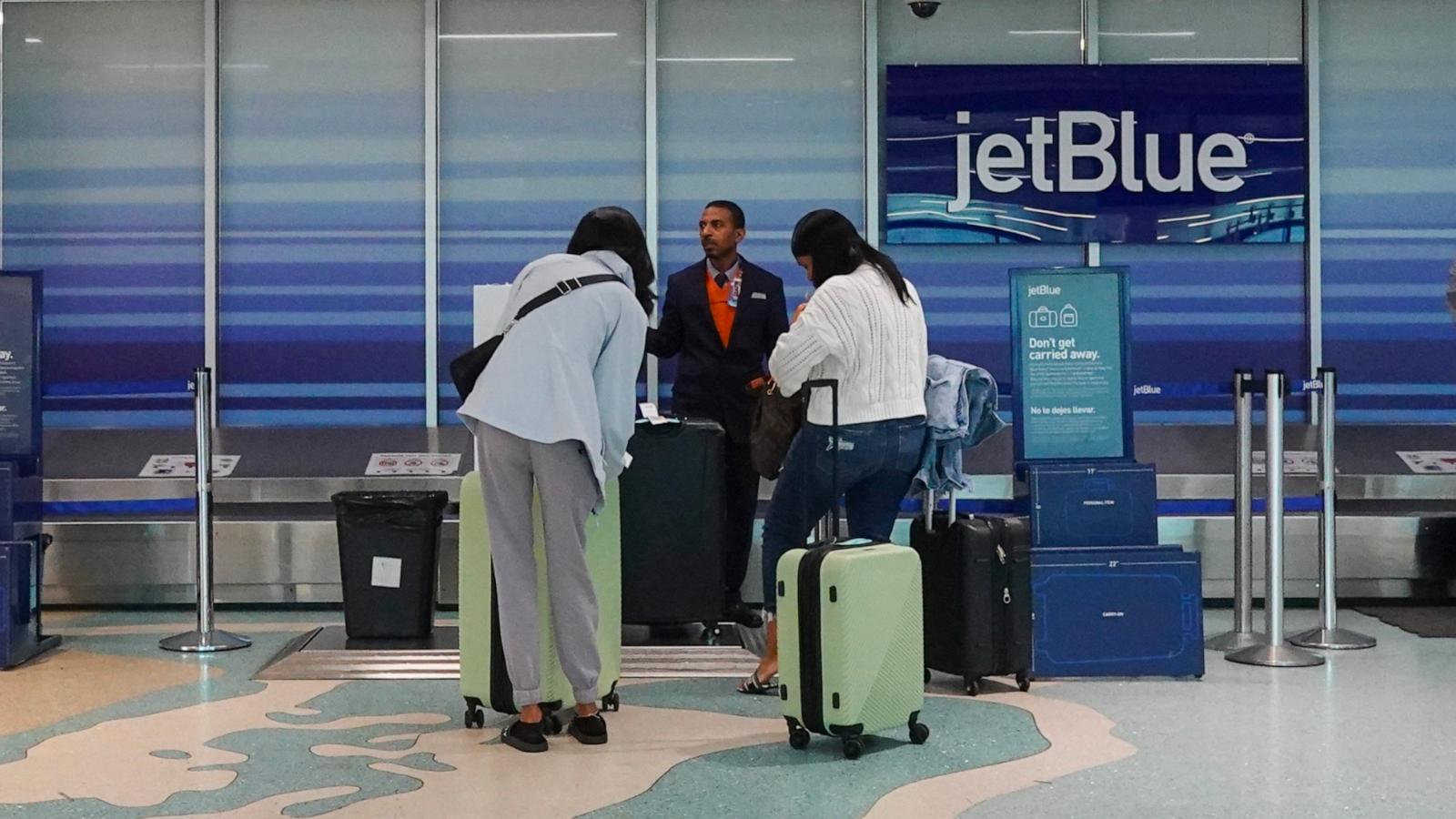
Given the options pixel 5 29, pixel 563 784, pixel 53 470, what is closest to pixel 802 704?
pixel 563 784

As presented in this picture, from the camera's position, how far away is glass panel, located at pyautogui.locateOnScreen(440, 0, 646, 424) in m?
7.98

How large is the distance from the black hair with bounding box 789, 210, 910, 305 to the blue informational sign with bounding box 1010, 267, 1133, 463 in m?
1.14

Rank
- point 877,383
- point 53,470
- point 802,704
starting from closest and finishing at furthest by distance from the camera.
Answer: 1. point 802,704
2. point 877,383
3. point 53,470

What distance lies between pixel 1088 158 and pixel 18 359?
186 inches

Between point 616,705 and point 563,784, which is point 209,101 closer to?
point 616,705

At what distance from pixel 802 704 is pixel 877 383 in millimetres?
924

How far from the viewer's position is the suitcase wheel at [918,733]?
457cm

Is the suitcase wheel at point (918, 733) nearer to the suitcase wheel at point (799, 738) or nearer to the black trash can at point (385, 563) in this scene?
the suitcase wheel at point (799, 738)

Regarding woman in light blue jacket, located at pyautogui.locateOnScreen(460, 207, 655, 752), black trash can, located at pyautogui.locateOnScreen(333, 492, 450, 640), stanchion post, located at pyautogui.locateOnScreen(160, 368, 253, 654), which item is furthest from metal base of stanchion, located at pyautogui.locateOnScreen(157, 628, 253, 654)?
woman in light blue jacket, located at pyautogui.locateOnScreen(460, 207, 655, 752)

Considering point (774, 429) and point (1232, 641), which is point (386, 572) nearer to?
point (774, 429)

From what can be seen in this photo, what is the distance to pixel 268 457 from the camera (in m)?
7.68

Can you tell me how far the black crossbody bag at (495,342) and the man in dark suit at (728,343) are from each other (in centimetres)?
207

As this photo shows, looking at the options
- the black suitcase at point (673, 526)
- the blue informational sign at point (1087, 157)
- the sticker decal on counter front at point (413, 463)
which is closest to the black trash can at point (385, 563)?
the black suitcase at point (673, 526)

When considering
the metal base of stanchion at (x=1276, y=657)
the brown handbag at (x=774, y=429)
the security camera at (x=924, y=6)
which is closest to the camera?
the brown handbag at (x=774, y=429)
